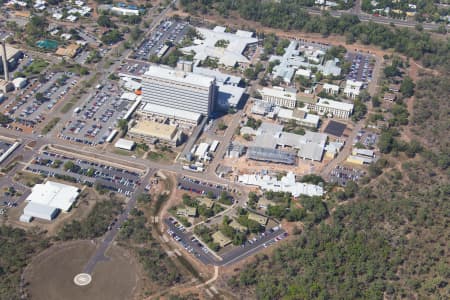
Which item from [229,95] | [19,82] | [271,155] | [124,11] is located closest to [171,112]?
[229,95]

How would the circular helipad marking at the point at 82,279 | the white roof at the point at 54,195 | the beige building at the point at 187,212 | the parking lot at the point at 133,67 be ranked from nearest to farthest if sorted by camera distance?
1. the circular helipad marking at the point at 82,279
2. the beige building at the point at 187,212
3. the white roof at the point at 54,195
4. the parking lot at the point at 133,67

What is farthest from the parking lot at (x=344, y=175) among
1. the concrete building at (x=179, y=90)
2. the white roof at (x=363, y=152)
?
the concrete building at (x=179, y=90)

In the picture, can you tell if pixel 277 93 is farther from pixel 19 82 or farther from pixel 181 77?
pixel 19 82

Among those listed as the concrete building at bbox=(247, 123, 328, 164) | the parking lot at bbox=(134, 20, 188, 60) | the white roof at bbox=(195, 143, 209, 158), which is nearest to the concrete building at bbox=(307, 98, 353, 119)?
the concrete building at bbox=(247, 123, 328, 164)

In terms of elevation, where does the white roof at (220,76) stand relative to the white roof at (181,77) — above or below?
below

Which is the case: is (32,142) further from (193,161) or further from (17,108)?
(193,161)

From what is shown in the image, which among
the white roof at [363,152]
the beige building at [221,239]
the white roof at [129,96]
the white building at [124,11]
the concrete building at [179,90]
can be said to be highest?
the concrete building at [179,90]

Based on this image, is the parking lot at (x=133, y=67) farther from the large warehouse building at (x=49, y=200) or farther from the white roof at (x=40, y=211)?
the white roof at (x=40, y=211)
